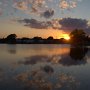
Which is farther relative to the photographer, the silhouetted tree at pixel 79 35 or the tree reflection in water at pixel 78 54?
the silhouetted tree at pixel 79 35

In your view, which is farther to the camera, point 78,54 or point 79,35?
point 79,35

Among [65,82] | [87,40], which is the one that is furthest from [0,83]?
[87,40]

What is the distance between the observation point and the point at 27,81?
17.6 m

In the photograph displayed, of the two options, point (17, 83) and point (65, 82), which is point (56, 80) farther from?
point (17, 83)

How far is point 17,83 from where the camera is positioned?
16672mm

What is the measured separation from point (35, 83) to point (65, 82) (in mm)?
2266

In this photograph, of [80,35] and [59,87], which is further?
[80,35]

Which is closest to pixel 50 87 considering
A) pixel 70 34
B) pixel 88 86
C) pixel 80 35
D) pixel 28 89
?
pixel 28 89

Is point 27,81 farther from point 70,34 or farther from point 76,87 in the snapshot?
point 70,34

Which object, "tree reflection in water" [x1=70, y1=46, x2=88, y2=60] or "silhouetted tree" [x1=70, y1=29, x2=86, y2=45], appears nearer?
"tree reflection in water" [x1=70, y1=46, x2=88, y2=60]

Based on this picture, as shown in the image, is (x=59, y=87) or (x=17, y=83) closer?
(x=59, y=87)

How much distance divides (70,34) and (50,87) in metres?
159

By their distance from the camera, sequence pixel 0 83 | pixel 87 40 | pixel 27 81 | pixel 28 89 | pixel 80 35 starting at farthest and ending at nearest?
pixel 87 40
pixel 80 35
pixel 27 81
pixel 0 83
pixel 28 89

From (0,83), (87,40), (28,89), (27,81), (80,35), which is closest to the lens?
(28,89)
